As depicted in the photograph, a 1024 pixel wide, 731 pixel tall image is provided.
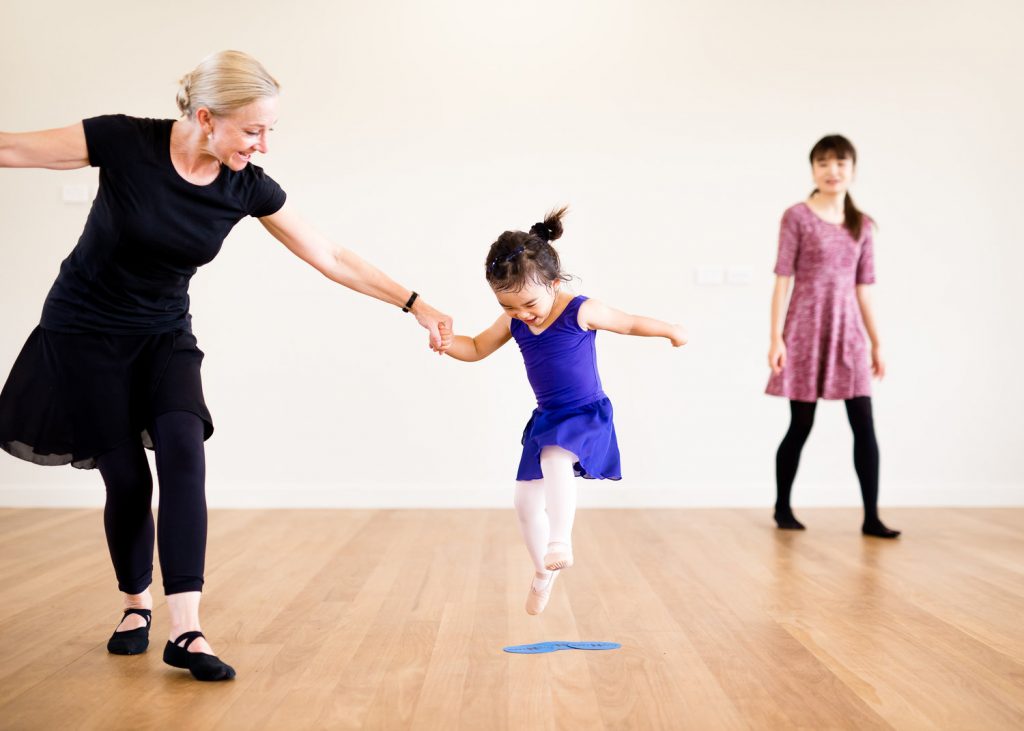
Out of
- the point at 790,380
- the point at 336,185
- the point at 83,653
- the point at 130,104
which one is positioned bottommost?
the point at 83,653

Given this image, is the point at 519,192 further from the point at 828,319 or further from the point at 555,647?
the point at 555,647

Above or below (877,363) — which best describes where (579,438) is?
below

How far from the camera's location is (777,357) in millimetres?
4148

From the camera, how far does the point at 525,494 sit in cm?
263

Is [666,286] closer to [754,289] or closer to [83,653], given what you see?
[754,289]

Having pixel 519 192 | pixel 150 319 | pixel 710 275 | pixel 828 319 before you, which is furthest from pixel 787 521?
pixel 150 319

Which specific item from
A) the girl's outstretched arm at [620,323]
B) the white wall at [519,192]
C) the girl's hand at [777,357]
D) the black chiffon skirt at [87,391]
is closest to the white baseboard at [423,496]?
the white wall at [519,192]

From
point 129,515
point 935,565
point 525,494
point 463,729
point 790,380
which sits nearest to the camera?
point 463,729

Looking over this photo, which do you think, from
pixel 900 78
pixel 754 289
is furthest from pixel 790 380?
pixel 900 78

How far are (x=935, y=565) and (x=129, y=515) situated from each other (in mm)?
2562

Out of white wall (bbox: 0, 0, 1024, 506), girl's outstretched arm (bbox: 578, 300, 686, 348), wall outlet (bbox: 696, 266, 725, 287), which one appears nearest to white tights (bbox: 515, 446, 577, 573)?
girl's outstretched arm (bbox: 578, 300, 686, 348)

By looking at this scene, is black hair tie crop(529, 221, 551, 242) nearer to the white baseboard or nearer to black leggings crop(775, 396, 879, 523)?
black leggings crop(775, 396, 879, 523)

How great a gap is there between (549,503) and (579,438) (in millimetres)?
172

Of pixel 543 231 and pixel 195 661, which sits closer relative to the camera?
pixel 195 661
